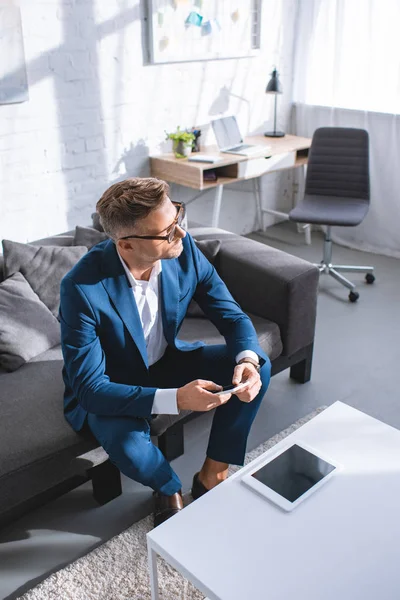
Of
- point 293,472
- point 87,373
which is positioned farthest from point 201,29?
point 293,472

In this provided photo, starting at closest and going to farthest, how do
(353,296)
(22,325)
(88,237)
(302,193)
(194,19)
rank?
(22,325) < (88,237) < (353,296) < (194,19) < (302,193)

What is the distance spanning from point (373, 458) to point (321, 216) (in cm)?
195

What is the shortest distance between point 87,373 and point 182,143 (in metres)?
2.17

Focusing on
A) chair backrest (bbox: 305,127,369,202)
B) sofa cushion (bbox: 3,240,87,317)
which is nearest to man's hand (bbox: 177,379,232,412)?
sofa cushion (bbox: 3,240,87,317)

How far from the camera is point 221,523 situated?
1.40 meters

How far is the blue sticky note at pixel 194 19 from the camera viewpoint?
3432 mm

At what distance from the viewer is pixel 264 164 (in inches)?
143

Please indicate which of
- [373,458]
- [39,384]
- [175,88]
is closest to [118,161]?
[175,88]

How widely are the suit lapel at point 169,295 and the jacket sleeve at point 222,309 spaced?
105 mm

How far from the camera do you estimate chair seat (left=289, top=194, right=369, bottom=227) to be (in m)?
3.27

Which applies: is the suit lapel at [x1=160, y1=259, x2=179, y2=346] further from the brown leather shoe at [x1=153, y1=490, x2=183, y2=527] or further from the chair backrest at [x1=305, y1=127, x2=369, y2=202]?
the chair backrest at [x1=305, y1=127, x2=369, y2=202]

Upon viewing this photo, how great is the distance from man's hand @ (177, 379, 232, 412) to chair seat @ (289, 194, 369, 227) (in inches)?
74.1

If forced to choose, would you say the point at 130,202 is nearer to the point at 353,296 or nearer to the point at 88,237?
the point at 88,237

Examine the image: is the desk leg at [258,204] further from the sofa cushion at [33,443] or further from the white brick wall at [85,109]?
the sofa cushion at [33,443]
